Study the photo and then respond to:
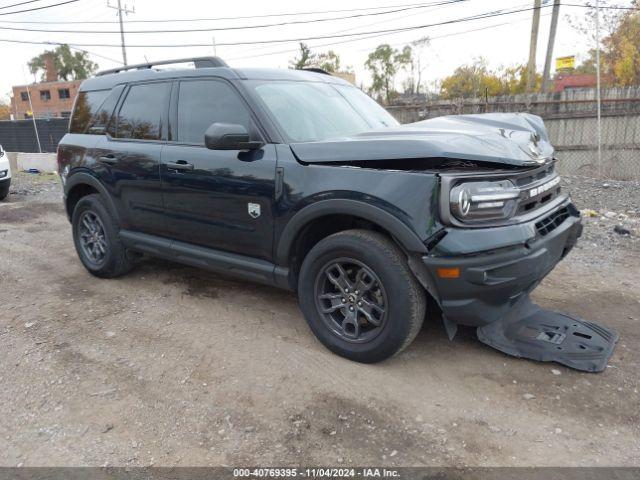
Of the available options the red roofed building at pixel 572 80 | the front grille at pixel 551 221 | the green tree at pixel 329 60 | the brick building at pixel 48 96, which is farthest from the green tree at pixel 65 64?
the front grille at pixel 551 221

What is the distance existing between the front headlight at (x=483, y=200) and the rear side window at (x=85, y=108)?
3.77 meters

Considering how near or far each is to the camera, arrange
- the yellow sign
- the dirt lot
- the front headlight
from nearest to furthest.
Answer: the dirt lot < the front headlight < the yellow sign

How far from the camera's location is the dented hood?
9.37 ft

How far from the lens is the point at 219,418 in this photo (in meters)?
2.81

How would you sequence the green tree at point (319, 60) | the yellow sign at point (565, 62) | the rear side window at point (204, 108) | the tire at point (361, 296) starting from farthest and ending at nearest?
the green tree at point (319, 60)
the yellow sign at point (565, 62)
the rear side window at point (204, 108)
the tire at point (361, 296)

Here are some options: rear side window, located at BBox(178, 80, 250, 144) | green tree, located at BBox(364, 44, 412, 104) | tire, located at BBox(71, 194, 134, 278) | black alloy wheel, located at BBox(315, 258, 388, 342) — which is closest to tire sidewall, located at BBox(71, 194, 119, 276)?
tire, located at BBox(71, 194, 134, 278)

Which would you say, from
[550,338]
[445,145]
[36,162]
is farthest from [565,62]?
[36,162]

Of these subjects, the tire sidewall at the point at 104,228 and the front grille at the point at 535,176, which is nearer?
the front grille at the point at 535,176

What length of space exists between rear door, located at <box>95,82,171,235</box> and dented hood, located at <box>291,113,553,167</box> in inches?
59.8

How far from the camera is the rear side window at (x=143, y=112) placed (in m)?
4.31

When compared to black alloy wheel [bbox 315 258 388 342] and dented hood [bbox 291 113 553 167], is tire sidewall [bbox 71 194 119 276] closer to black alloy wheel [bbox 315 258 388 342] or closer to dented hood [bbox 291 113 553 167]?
dented hood [bbox 291 113 553 167]

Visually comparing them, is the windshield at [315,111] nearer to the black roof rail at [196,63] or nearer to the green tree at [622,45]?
the black roof rail at [196,63]

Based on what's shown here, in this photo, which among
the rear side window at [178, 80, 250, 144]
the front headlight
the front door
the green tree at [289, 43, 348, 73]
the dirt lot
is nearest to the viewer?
the dirt lot

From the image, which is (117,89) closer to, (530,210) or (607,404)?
(530,210)
